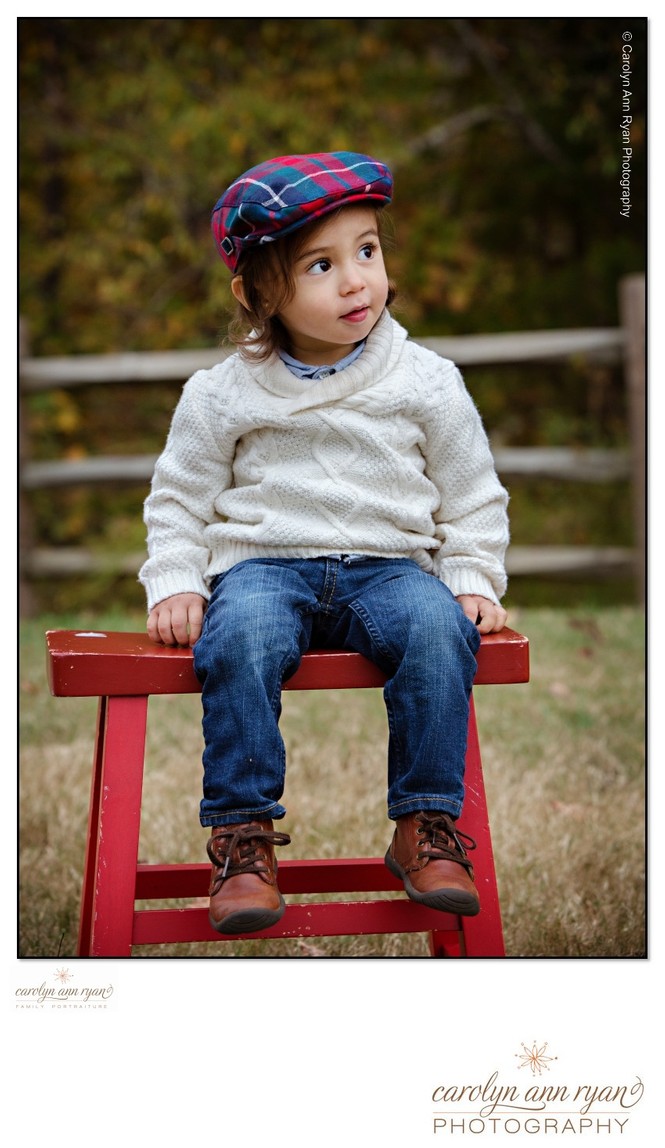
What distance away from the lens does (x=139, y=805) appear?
5.76 feet

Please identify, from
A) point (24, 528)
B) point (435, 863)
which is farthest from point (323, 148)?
point (435, 863)

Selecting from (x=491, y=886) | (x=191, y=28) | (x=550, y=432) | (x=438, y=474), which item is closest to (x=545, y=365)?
(x=550, y=432)

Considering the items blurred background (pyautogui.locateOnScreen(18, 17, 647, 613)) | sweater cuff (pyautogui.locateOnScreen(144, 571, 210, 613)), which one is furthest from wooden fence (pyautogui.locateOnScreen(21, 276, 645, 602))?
sweater cuff (pyautogui.locateOnScreen(144, 571, 210, 613))

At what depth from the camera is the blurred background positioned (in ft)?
21.2

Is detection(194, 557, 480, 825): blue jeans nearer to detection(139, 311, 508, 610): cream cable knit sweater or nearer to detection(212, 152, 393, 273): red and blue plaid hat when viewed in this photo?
detection(139, 311, 508, 610): cream cable knit sweater

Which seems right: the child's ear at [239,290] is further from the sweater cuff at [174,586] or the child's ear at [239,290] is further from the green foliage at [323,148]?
the green foliage at [323,148]

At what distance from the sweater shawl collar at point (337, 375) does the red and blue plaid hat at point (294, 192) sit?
193 mm

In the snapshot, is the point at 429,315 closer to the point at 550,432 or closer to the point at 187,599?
the point at 550,432

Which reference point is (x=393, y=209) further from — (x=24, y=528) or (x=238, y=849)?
(x=238, y=849)

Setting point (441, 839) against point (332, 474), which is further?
point (332, 474)

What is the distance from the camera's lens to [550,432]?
7023 millimetres

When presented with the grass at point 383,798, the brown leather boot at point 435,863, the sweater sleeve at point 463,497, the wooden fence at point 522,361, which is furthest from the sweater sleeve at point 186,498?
the wooden fence at point 522,361

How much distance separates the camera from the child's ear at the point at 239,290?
196 cm
